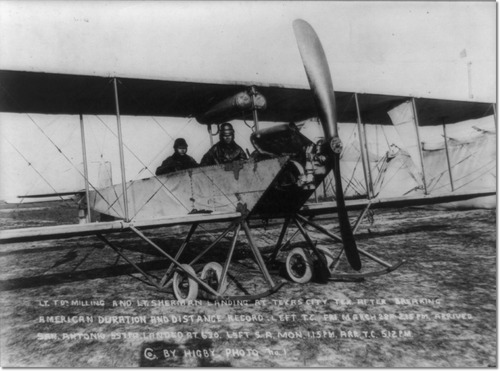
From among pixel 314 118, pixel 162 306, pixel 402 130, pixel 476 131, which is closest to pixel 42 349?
pixel 162 306

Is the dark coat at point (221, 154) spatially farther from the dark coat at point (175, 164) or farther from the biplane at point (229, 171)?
the dark coat at point (175, 164)

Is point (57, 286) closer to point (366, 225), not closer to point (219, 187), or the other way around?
point (219, 187)

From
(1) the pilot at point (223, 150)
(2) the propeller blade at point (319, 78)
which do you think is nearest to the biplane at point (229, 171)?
(2) the propeller blade at point (319, 78)

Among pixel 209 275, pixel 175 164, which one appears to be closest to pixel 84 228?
pixel 209 275

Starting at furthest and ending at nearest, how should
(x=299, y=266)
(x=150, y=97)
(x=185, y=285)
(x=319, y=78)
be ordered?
(x=299, y=266) < (x=150, y=97) < (x=185, y=285) < (x=319, y=78)

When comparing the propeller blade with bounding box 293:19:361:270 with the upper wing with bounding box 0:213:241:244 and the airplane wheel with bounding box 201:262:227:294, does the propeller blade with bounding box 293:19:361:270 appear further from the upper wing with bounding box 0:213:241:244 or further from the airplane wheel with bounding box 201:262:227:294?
the airplane wheel with bounding box 201:262:227:294

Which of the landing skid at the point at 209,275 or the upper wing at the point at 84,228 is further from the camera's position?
the landing skid at the point at 209,275

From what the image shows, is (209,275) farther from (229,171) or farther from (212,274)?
(229,171)
